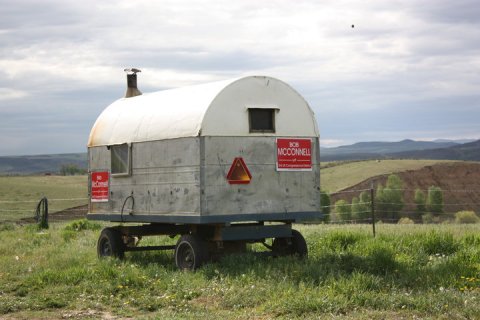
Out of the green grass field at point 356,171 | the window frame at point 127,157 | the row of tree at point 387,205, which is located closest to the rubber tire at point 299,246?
the window frame at point 127,157

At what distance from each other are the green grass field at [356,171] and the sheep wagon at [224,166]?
77620 mm

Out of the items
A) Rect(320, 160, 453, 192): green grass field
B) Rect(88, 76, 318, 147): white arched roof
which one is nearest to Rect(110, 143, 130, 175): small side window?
Rect(88, 76, 318, 147): white arched roof

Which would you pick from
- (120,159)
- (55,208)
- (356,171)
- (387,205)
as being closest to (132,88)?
(120,159)

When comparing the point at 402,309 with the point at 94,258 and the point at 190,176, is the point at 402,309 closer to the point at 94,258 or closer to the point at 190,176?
the point at 190,176

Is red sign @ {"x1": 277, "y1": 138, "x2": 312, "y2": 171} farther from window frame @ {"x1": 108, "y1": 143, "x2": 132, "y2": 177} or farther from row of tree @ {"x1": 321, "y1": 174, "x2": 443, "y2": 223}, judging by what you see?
row of tree @ {"x1": 321, "y1": 174, "x2": 443, "y2": 223}

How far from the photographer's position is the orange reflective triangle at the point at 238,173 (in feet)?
39.7

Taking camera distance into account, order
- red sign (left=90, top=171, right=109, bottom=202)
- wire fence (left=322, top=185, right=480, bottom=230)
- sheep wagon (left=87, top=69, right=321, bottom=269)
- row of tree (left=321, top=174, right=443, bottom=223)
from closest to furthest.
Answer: sheep wagon (left=87, top=69, right=321, bottom=269), red sign (left=90, top=171, right=109, bottom=202), row of tree (left=321, top=174, right=443, bottom=223), wire fence (left=322, top=185, right=480, bottom=230)

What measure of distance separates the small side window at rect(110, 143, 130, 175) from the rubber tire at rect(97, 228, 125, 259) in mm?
1226

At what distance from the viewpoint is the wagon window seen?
12.6 metres

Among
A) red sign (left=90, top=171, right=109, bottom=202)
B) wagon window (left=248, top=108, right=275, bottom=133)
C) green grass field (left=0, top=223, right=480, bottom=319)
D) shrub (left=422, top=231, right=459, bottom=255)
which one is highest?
wagon window (left=248, top=108, right=275, bottom=133)

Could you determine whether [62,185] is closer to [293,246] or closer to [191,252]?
[293,246]

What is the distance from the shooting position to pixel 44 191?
6512 centimetres

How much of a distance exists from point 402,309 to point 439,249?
191 inches

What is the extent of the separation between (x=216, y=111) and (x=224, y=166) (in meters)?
0.93
